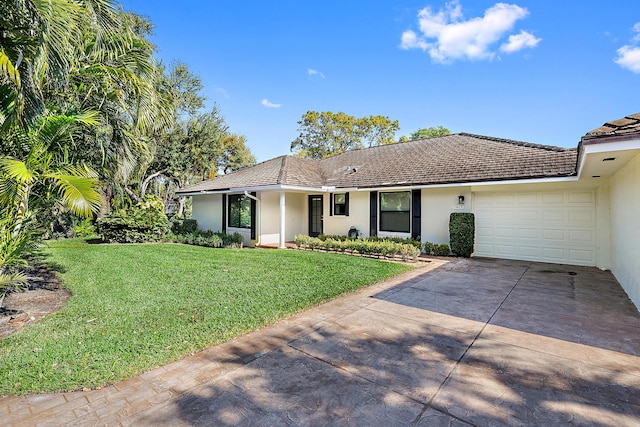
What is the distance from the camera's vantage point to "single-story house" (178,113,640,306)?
20.7 ft

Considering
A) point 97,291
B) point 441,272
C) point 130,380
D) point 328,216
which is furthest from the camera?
point 328,216

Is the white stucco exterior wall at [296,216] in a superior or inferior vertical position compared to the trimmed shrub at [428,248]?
superior

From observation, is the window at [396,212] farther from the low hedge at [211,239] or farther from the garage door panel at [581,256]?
the low hedge at [211,239]

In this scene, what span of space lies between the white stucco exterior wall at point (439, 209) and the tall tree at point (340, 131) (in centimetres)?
2313

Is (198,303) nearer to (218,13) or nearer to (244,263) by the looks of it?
(244,263)

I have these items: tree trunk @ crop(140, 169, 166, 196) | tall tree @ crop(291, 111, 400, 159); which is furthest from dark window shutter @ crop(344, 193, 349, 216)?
tall tree @ crop(291, 111, 400, 159)

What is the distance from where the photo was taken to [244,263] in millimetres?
9422

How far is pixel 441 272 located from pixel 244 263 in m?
5.71

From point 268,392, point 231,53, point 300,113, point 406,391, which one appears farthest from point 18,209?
point 300,113

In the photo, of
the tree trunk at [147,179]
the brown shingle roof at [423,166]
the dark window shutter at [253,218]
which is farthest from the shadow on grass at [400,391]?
the tree trunk at [147,179]

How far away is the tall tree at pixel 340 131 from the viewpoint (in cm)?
3397

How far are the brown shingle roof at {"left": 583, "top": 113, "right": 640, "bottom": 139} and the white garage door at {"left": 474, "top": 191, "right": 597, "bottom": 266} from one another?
5413 millimetres

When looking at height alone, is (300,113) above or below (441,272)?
above

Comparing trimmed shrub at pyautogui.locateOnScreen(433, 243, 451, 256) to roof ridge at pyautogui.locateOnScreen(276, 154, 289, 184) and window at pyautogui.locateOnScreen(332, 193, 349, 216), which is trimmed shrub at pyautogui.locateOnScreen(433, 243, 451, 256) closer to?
window at pyautogui.locateOnScreen(332, 193, 349, 216)
